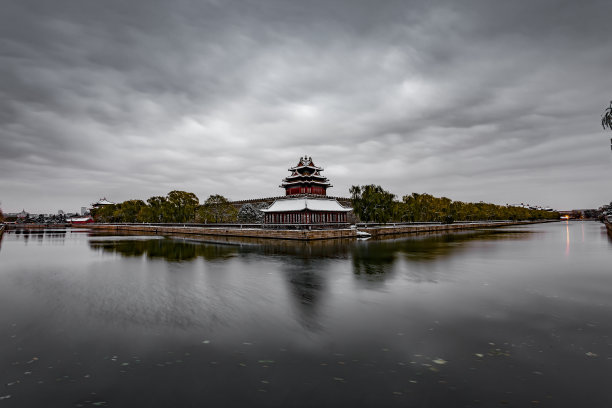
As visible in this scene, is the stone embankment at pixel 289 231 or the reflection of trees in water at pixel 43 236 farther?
the reflection of trees in water at pixel 43 236

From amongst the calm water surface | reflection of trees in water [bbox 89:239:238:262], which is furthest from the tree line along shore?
the calm water surface

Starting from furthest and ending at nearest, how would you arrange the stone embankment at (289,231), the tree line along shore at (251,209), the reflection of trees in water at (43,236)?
the tree line along shore at (251,209), the reflection of trees in water at (43,236), the stone embankment at (289,231)

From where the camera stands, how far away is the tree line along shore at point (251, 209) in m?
58.7

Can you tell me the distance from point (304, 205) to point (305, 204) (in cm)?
42

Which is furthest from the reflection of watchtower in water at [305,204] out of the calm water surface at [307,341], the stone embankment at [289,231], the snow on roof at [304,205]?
the calm water surface at [307,341]

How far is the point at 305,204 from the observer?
52906 millimetres

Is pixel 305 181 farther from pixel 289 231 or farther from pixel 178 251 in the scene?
pixel 178 251

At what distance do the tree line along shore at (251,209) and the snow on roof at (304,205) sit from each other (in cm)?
430

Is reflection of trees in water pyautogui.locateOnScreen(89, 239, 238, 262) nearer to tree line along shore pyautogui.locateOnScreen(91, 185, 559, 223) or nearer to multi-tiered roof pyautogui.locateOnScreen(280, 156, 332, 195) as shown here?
multi-tiered roof pyautogui.locateOnScreen(280, 156, 332, 195)

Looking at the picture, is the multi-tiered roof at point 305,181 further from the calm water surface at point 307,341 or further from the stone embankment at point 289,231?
the calm water surface at point 307,341

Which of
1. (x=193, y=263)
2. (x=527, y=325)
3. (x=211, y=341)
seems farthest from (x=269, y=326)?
(x=193, y=263)

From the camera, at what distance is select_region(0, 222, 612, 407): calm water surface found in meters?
6.12

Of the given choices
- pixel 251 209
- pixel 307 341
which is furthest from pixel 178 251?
pixel 251 209

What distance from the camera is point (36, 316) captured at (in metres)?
11.4
